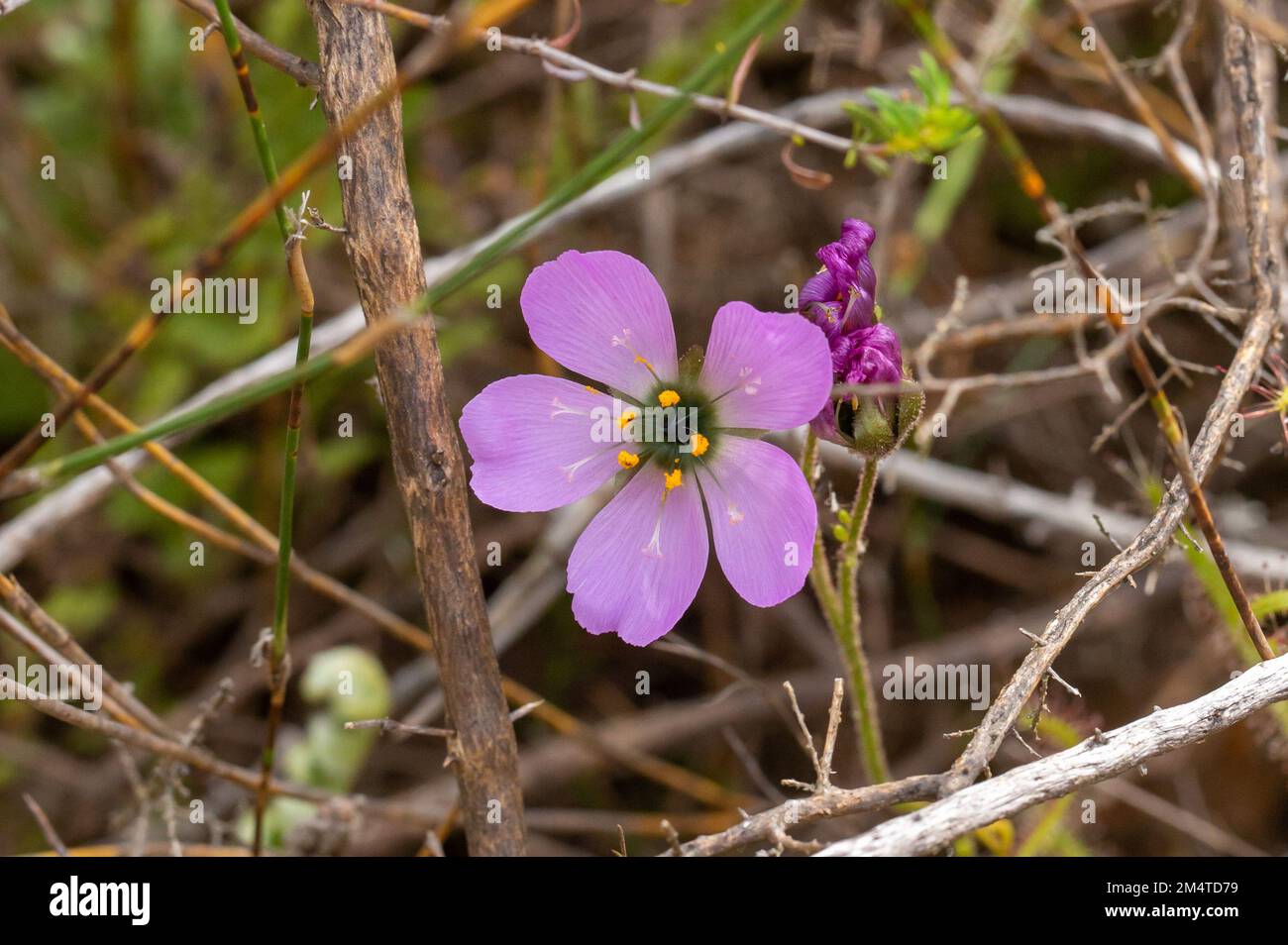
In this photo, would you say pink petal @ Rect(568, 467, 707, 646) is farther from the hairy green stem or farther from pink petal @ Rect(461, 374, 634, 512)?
the hairy green stem

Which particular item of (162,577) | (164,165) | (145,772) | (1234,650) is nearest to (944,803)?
(1234,650)

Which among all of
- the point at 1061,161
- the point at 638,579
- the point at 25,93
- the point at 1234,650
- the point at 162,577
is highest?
the point at 25,93

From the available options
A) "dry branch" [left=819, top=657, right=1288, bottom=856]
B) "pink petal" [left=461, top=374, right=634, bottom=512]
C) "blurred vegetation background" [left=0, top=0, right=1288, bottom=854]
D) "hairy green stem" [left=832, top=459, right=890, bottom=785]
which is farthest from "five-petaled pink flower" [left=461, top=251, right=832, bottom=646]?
"blurred vegetation background" [left=0, top=0, right=1288, bottom=854]

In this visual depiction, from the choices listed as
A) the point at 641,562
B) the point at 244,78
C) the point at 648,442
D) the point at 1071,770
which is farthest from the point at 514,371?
the point at 1071,770

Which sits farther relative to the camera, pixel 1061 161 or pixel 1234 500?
pixel 1061 161

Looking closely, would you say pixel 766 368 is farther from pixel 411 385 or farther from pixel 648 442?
pixel 411 385

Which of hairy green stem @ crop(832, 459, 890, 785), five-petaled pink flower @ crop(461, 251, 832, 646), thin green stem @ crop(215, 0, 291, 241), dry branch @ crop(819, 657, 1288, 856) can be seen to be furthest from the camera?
hairy green stem @ crop(832, 459, 890, 785)
